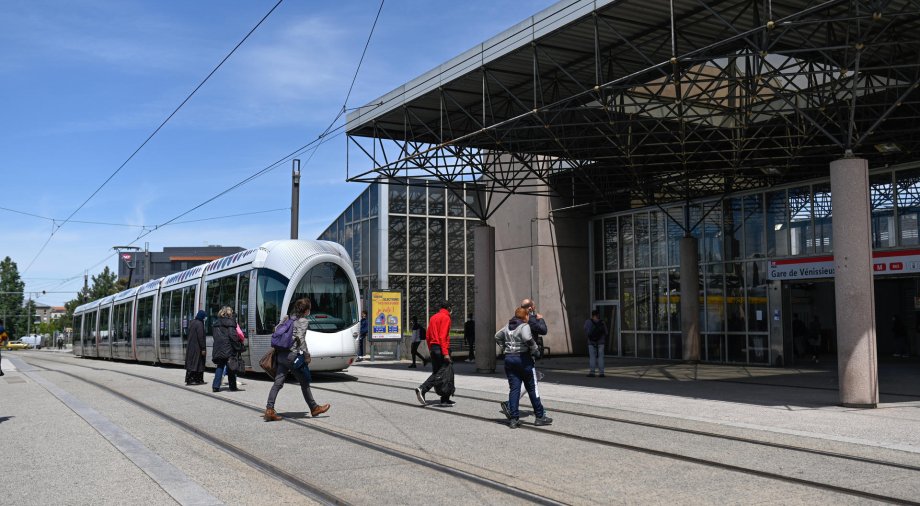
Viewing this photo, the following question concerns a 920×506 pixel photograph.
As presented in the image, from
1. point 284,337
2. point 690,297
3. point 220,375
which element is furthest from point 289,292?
point 690,297

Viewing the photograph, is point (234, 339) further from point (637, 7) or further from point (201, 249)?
point (201, 249)

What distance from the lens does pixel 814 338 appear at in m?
28.5

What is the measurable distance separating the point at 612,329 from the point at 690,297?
4.96 m

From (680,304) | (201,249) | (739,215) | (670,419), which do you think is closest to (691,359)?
(680,304)

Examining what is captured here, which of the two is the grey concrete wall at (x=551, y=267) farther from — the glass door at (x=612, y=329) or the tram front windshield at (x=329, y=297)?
the tram front windshield at (x=329, y=297)

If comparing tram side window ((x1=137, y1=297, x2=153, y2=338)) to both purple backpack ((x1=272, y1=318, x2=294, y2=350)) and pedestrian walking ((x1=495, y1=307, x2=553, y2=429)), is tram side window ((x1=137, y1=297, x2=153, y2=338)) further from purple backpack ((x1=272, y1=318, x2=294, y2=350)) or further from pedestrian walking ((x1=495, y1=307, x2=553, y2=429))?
pedestrian walking ((x1=495, y1=307, x2=553, y2=429))

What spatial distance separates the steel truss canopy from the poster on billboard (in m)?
6.81

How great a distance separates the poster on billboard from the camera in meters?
30.7

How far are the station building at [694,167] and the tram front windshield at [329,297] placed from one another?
4952mm

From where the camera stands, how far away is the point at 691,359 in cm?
2683

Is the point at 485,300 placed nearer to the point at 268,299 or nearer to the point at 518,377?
the point at 268,299

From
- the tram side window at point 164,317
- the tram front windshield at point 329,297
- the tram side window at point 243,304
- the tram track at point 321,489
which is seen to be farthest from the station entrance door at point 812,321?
the tram side window at point 164,317

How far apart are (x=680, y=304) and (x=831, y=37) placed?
12699 mm

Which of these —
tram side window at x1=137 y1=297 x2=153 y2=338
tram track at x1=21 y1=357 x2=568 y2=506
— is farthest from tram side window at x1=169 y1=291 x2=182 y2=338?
tram track at x1=21 y1=357 x2=568 y2=506
